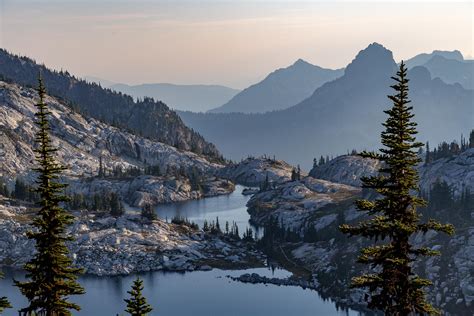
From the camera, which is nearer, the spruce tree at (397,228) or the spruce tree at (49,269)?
the spruce tree at (397,228)

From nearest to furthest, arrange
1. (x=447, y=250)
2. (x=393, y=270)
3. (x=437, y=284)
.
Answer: (x=393, y=270)
(x=437, y=284)
(x=447, y=250)

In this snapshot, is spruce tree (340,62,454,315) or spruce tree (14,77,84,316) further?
spruce tree (14,77,84,316)

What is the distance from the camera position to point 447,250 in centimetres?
19188

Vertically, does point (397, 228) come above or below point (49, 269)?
above

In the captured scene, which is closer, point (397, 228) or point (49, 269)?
point (397, 228)

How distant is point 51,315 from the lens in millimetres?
47375

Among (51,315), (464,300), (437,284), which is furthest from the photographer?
(437,284)

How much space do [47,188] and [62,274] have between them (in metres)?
6.58

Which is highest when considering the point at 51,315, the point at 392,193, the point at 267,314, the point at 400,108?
the point at 400,108

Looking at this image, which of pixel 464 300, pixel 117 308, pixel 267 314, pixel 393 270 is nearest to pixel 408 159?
pixel 393 270

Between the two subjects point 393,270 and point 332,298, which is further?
point 332,298

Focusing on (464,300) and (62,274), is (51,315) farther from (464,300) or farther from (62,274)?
(464,300)

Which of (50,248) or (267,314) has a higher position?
(50,248)

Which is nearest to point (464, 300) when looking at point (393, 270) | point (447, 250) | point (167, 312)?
point (447, 250)
